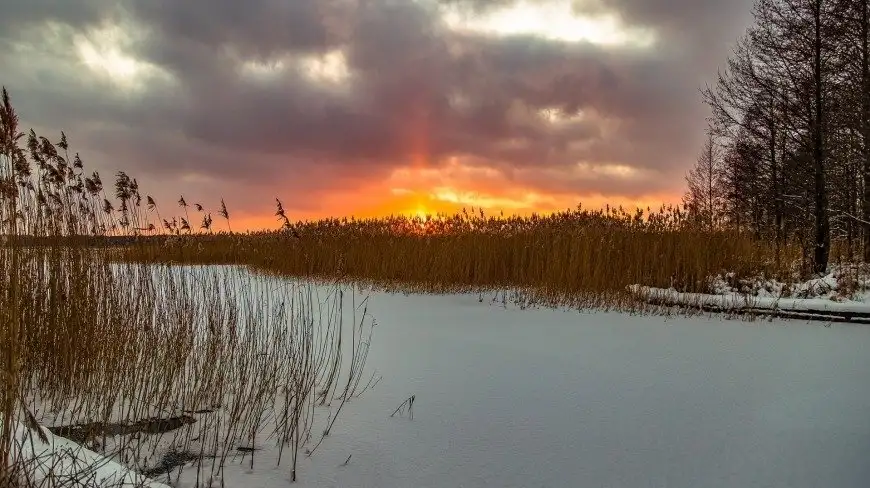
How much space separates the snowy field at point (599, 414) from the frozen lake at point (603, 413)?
0.01 meters

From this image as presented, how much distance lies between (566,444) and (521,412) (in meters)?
0.49

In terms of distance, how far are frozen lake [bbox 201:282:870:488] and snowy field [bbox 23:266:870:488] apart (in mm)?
11

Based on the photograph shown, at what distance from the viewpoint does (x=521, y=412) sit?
3.67 meters

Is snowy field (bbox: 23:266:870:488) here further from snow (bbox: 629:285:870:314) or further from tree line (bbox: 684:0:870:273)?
tree line (bbox: 684:0:870:273)

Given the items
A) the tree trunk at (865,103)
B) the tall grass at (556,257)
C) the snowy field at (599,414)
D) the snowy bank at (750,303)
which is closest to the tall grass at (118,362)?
the snowy field at (599,414)

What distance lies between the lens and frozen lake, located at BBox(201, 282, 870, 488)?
2.92 m

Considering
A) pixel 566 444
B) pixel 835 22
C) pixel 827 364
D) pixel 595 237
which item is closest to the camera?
pixel 566 444

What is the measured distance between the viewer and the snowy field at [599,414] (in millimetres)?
2914

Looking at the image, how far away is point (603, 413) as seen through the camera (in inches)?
145

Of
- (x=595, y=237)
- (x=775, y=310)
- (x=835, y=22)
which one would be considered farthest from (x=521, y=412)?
(x=835, y=22)

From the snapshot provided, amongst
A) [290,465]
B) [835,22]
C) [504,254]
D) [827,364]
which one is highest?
[835,22]

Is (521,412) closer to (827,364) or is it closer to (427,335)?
(427,335)

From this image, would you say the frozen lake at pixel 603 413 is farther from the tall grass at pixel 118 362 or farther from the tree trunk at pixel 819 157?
the tree trunk at pixel 819 157

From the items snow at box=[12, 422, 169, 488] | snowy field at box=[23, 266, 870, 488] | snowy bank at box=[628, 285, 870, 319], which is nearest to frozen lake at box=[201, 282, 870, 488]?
snowy field at box=[23, 266, 870, 488]
